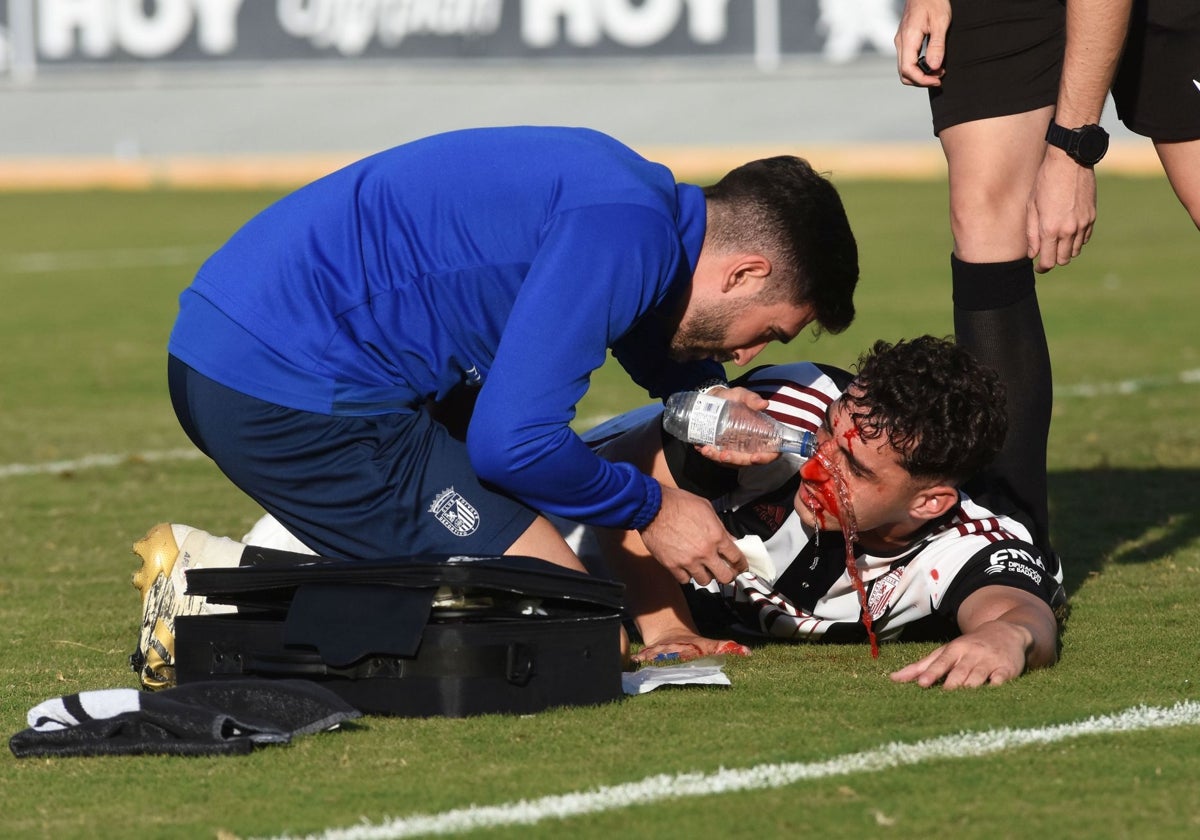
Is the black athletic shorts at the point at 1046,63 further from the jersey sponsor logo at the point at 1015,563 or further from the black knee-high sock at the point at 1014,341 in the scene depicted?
the jersey sponsor logo at the point at 1015,563

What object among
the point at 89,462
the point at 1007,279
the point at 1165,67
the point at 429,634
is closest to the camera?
the point at 429,634

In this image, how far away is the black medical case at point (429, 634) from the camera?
11.6ft

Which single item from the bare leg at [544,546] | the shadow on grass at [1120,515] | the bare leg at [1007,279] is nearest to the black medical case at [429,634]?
the bare leg at [544,546]

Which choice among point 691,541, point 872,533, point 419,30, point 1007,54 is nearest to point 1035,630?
point 872,533

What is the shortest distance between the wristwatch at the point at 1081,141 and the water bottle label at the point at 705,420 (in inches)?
43.7

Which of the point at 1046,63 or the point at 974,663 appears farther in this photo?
the point at 1046,63

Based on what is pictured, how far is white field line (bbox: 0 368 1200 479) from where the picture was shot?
737cm

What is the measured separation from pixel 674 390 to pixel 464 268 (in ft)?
2.69

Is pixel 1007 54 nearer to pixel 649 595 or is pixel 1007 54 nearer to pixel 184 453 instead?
pixel 649 595

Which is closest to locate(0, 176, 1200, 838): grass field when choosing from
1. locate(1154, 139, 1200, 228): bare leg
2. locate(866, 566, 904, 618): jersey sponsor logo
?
locate(866, 566, 904, 618): jersey sponsor logo

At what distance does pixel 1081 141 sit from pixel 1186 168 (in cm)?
43

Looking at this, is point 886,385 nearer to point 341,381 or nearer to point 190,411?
point 341,381

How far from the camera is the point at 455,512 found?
4.02 meters

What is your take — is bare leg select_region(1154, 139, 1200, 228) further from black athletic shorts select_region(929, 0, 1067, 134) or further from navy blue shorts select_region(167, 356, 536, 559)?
navy blue shorts select_region(167, 356, 536, 559)
